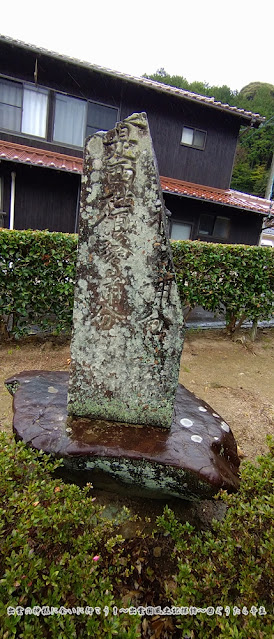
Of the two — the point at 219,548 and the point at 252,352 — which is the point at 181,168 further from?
the point at 219,548

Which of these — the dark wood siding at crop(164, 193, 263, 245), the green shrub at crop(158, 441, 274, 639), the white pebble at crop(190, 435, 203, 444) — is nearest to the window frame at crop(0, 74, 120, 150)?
the dark wood siding at crop(164, 193, 263, 245)

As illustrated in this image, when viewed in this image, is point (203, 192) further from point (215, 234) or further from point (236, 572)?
point (236, 572)

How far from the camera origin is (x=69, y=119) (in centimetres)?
991

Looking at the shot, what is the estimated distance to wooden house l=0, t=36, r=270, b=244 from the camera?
29.6 feet

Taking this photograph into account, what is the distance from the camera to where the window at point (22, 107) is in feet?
30.3

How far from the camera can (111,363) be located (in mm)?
2346

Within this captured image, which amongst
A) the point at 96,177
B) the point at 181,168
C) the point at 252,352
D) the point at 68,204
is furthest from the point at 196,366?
the point at 181,168

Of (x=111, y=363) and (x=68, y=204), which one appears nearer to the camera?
(x=111, y=363)

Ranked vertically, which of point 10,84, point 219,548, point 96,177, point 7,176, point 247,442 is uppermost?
point 10,84

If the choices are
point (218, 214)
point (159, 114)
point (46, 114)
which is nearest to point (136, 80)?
point (159, 114)

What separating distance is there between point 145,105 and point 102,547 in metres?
11.7

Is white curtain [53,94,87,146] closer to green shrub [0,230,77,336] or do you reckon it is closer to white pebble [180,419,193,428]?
green shrub [0,230,77,336]

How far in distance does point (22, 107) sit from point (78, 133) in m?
1.69

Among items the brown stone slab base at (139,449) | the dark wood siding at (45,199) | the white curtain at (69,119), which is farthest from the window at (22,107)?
the brown stone slab base at (139,449)
